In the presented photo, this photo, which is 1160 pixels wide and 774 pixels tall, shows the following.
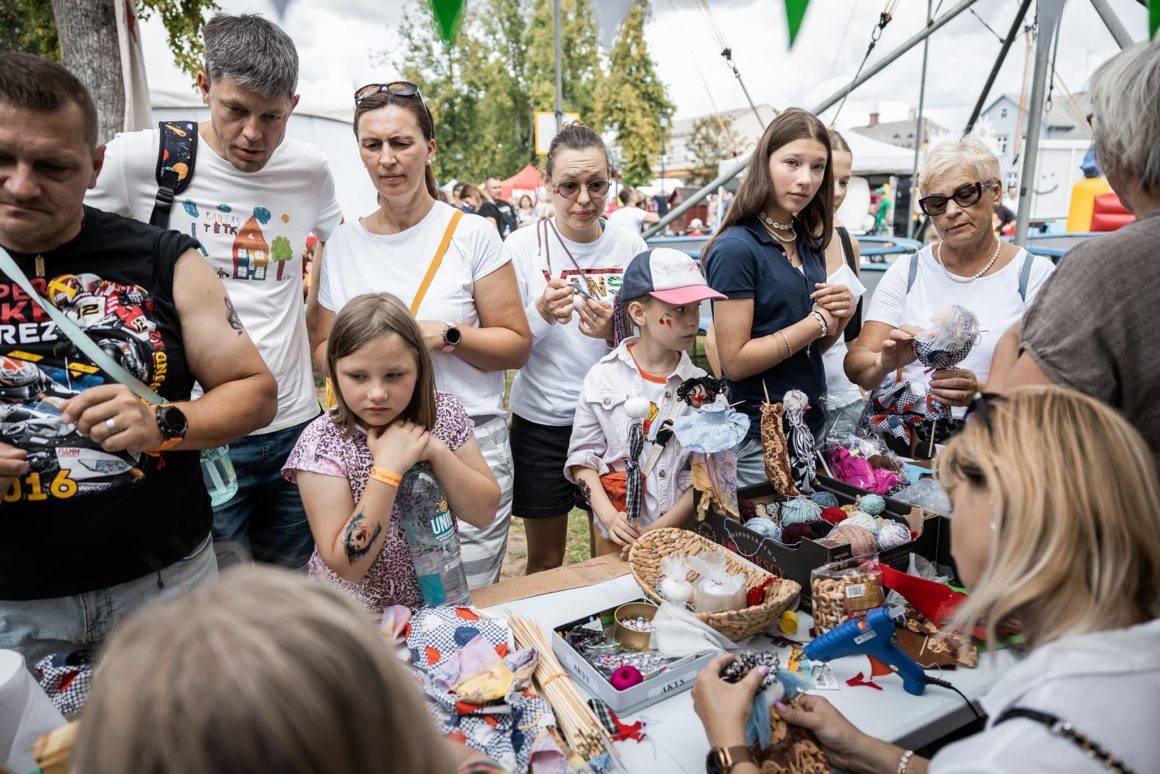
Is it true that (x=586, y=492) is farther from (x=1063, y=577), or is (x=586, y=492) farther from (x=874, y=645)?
(x=1063, y=577)

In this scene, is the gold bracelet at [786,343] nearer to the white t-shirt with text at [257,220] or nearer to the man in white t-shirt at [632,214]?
the man in white t-shirt at [632,214]

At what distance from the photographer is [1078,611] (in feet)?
3.10

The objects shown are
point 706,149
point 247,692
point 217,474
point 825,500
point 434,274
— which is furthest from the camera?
point 706,149

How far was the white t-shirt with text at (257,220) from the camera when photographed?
6.93ft

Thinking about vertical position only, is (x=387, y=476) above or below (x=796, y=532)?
above

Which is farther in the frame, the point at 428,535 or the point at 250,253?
the point at 250,253

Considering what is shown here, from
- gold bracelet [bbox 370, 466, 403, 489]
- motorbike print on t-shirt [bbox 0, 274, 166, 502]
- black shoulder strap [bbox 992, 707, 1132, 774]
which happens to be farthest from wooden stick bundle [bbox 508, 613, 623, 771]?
motorbike print on t-shirt [bbox 0, 274, 166, 502]

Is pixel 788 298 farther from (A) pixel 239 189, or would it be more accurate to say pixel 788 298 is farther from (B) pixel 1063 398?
(A) pixel 239 189

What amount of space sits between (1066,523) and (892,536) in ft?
3.18

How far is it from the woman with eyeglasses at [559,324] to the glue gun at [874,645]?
4.18ft

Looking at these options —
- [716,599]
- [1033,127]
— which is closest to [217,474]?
[716,599]

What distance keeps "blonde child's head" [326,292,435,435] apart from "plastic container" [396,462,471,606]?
0.16 m

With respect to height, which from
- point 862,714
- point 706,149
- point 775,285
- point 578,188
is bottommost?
point 862,714

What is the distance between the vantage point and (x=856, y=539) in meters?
1.79
